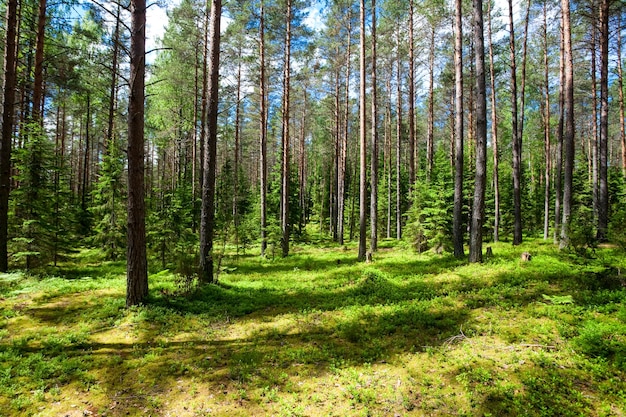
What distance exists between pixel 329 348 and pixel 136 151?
5.95 meters

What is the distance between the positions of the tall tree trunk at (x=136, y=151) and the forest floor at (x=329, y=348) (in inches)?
41.9

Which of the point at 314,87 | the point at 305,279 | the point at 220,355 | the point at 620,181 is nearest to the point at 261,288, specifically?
the point at 305,279

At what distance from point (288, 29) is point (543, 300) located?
16.2 m

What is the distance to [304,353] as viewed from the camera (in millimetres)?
5438

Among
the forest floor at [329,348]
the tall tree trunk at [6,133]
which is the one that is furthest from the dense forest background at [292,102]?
the forest floor at [329,348]

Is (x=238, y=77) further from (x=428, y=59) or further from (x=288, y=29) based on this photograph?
(x=428, y=59)

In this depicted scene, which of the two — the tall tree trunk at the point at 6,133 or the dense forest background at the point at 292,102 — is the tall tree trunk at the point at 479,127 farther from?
the tall tree trunk at the point at 6,133

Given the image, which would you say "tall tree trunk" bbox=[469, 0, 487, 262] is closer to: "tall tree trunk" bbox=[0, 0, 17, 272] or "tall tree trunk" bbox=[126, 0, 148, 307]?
"tall tree trunk" bbox=[126, 0, 148, 307]

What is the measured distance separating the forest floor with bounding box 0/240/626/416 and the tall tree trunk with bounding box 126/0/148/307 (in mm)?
1065

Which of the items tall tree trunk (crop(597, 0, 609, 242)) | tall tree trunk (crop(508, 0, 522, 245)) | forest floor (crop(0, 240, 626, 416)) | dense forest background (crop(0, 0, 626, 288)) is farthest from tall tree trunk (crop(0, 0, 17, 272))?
tall tree trunk (crop(597, 0, 609, 242))

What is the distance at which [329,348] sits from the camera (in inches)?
220

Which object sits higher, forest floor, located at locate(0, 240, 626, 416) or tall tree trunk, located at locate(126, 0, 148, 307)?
tall tree trunk, located at locate(126, 0, 148, 307)

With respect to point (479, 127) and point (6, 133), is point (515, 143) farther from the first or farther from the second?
point (6, 133)

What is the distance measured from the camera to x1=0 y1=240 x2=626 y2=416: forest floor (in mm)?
3973
